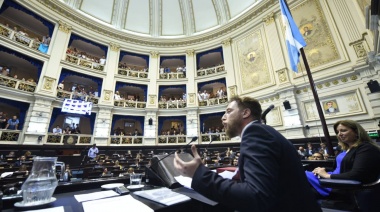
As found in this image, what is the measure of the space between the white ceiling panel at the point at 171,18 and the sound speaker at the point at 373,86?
1406 cm

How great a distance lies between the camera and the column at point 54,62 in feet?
33.1

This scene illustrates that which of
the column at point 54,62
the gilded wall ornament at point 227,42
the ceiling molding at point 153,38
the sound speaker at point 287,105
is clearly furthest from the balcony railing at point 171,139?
the ceiling molding at point 153,38

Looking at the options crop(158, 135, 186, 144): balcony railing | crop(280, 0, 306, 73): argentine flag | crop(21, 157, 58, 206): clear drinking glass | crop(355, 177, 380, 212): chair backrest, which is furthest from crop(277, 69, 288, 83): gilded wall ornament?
crop(21, 157, 58, 206): clear drinking glass

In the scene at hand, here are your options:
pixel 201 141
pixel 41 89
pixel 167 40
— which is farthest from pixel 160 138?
pixel 167 40

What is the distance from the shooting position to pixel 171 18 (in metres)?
15.8

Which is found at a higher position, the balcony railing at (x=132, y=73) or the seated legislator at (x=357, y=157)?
the balcony railing at (x=132, y=73)

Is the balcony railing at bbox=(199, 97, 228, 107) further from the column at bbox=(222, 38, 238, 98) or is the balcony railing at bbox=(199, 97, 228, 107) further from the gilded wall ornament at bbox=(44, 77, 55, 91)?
the gilded wall ornament at bbox=(44, 77, 55, 91)

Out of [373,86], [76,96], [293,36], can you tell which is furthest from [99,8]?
[373,86]

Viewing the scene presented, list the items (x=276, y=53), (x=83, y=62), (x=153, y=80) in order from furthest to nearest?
(x=153, y=80) → (x=83, y=62) → (x=276, y=53)

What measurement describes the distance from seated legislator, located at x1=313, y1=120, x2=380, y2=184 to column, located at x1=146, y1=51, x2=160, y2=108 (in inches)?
496

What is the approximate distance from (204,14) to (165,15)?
3.76 metres

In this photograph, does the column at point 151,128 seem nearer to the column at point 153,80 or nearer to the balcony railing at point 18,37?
the column at point 153,80

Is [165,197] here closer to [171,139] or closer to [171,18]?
[171,139]

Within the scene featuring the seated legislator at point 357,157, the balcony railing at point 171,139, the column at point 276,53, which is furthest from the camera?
the balcony railing at point 171,139
